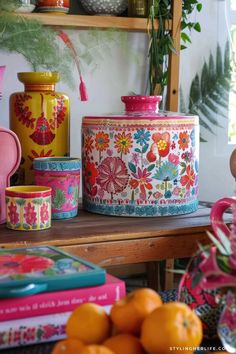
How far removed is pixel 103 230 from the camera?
1.32 metres

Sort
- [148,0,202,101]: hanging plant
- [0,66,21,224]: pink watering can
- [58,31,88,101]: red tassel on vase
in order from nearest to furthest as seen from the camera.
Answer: [0,66,21,224]: pink watering can < [58,31,88,101]: red tassel on vase < [148,0,202,101]: hanging plant

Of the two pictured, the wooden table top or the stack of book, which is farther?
the wooden table top

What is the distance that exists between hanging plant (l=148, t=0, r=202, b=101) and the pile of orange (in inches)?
48.8

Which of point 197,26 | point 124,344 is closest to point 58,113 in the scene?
point 197,26

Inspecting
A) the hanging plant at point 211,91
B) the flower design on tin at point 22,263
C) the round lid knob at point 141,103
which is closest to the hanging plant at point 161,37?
the hanging plant at point 211,91

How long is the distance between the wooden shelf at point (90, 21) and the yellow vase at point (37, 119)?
215 millimetres

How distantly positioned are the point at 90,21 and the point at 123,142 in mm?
457

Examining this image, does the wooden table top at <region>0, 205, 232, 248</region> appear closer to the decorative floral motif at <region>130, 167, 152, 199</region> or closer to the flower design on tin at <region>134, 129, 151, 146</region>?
the decorative floral motif at <region>130, 167, 152, 199</region>

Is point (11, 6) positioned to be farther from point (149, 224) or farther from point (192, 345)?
point (192, 345)

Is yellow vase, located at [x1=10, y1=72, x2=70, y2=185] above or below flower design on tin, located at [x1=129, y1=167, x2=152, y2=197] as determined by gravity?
above

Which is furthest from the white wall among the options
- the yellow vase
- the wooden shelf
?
the yellow vase

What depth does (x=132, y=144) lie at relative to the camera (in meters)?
1.42

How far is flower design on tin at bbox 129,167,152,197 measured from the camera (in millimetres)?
1423

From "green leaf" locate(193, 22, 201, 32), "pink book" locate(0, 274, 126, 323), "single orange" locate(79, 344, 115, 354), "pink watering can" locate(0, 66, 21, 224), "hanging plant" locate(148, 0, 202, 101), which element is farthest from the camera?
"green leaf" locate(193, 22, 201, 32)
